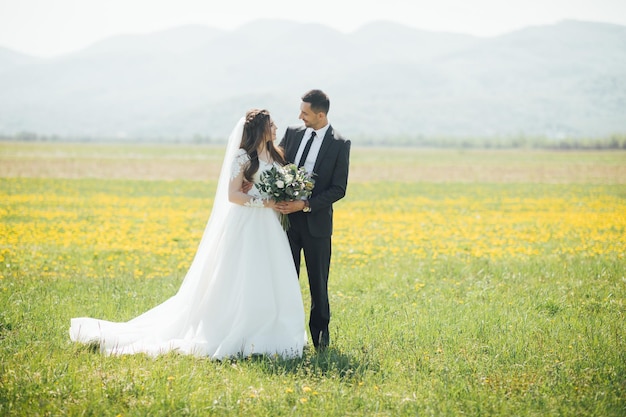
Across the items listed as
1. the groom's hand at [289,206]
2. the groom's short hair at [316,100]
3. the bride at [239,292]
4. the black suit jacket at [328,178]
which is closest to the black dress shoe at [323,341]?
the bride at [239,292]

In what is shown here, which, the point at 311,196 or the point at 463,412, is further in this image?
the point at 311,196

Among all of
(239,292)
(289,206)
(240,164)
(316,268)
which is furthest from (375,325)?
(240,164)

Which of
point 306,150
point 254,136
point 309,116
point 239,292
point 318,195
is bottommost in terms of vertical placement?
point 239,292

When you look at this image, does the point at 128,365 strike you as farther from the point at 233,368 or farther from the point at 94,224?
the point at 94,224

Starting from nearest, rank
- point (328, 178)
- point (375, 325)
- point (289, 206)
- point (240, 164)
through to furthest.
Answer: point (289, 206)
point (240, 164)
point (328, 178)
point (375, 325)

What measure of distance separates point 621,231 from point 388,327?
12170 mm

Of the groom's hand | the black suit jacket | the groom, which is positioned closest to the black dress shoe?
the groom

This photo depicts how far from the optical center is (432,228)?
18250mm

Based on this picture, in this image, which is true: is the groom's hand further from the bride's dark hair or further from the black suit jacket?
the bride's dark hair

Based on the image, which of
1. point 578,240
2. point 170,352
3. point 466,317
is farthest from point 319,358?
point 578,240

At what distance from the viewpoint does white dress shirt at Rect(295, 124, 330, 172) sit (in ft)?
23.5

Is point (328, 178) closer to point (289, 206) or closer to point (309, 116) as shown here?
point (289, 206)

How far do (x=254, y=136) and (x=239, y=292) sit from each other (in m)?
1.74

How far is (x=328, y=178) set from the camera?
7184mm
